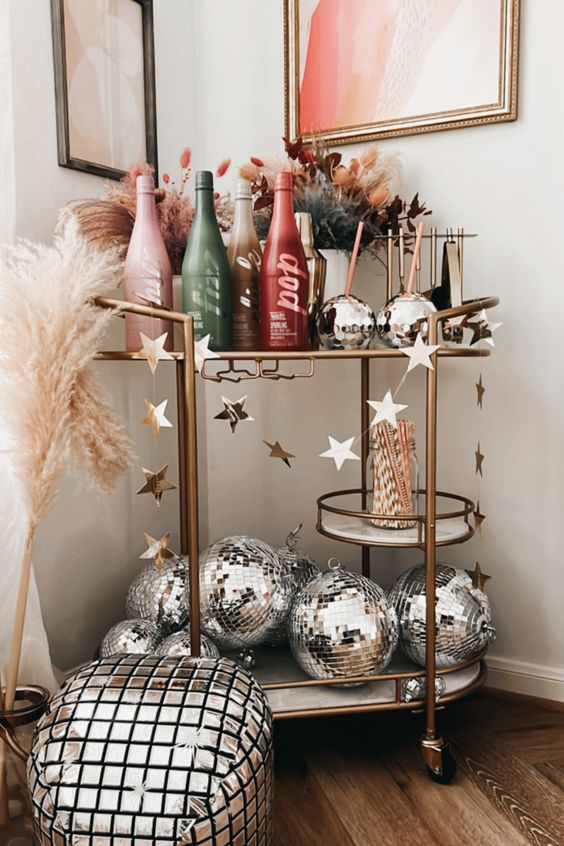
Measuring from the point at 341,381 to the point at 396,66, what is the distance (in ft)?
2.47

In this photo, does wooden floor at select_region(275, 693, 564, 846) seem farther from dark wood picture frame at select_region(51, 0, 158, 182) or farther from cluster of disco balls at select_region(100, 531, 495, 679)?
dark wood picture frame at select_region(51, 0, 158, 182)

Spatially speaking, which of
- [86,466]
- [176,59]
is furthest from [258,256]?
[176,59]

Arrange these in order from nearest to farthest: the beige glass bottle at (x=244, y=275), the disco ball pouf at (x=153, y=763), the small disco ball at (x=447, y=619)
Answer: the disco ball pouf at (x=153, y=763) < the beige glass bottle at (x=244, y=275) < the small disco ball at (x=447, y=619)

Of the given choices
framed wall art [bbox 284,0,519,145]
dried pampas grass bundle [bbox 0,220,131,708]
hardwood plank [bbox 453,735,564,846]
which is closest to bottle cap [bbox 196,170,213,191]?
dried pampas grass bundle [bbox 0,220,131,708]

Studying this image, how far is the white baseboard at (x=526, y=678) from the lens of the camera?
172 centimetres

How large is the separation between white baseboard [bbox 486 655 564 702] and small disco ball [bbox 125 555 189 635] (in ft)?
2.57

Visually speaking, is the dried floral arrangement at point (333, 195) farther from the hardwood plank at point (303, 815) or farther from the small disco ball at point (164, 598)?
the hardwood plank at point (303, 815)

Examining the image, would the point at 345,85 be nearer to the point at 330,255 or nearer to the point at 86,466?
the point at 330,255

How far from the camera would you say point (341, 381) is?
6.22 feet

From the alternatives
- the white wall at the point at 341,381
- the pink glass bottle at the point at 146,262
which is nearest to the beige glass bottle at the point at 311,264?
the pink glass bottle at the point at 146,262

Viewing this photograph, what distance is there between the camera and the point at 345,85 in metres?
1.76

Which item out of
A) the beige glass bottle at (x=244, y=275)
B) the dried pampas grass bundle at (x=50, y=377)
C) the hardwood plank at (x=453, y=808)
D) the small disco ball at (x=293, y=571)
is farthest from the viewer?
the small disco ball at (x=293, y=571)

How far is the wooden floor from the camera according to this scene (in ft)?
4.16

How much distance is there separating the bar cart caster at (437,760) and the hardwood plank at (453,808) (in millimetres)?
13
